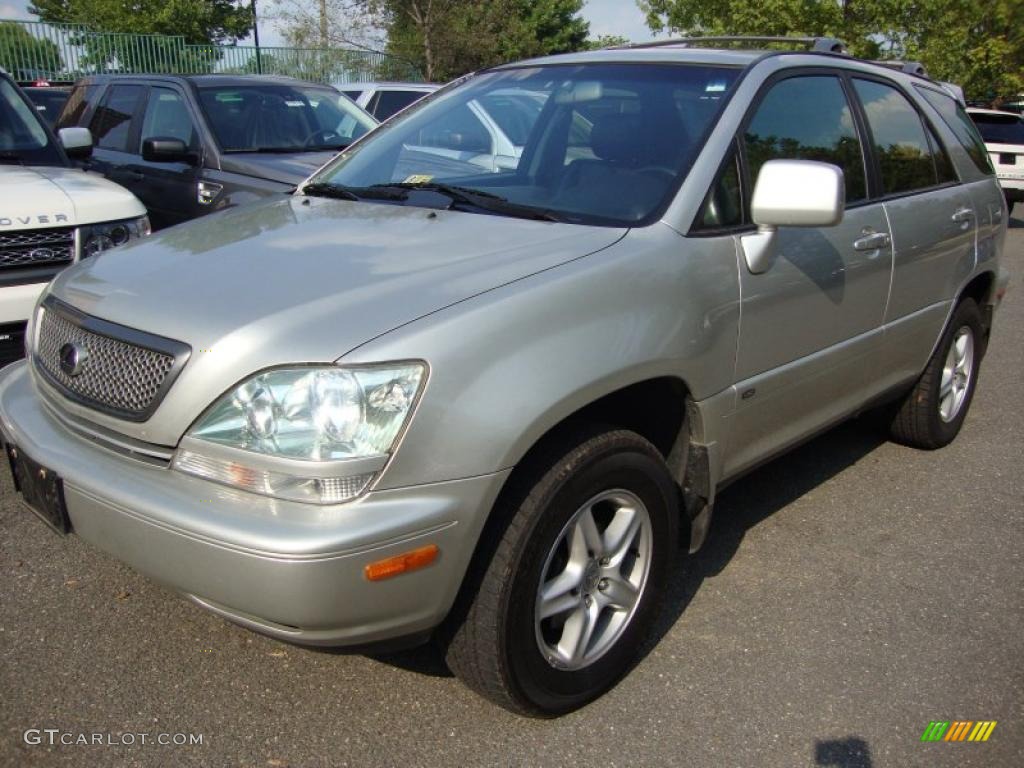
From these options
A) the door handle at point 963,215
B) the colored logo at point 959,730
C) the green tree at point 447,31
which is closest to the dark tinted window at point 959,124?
the door handle at point 963,215

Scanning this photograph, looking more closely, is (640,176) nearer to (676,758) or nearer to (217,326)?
(217,326)

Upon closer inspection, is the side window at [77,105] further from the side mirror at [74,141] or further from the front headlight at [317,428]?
the front headlight at [317,428]

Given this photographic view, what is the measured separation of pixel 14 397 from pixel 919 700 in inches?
111

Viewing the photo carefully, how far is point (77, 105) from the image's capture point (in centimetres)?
883

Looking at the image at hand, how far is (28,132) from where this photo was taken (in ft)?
18.7

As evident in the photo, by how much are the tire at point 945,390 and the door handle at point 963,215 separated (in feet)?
1.36

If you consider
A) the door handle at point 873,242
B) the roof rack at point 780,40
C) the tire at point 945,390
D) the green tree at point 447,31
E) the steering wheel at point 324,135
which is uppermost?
the green tree at point 447,31

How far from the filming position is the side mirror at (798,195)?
2.89 meters

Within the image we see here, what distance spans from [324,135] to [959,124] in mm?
4829

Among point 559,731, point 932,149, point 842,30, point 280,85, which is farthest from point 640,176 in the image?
point 842,30

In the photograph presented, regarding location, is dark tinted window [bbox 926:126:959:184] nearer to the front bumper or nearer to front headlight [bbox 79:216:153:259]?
the front bumper

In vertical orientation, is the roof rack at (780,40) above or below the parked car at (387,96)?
above

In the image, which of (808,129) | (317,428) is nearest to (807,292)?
(808,129)

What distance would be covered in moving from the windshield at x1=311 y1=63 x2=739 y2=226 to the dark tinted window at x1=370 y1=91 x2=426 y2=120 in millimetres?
7669
